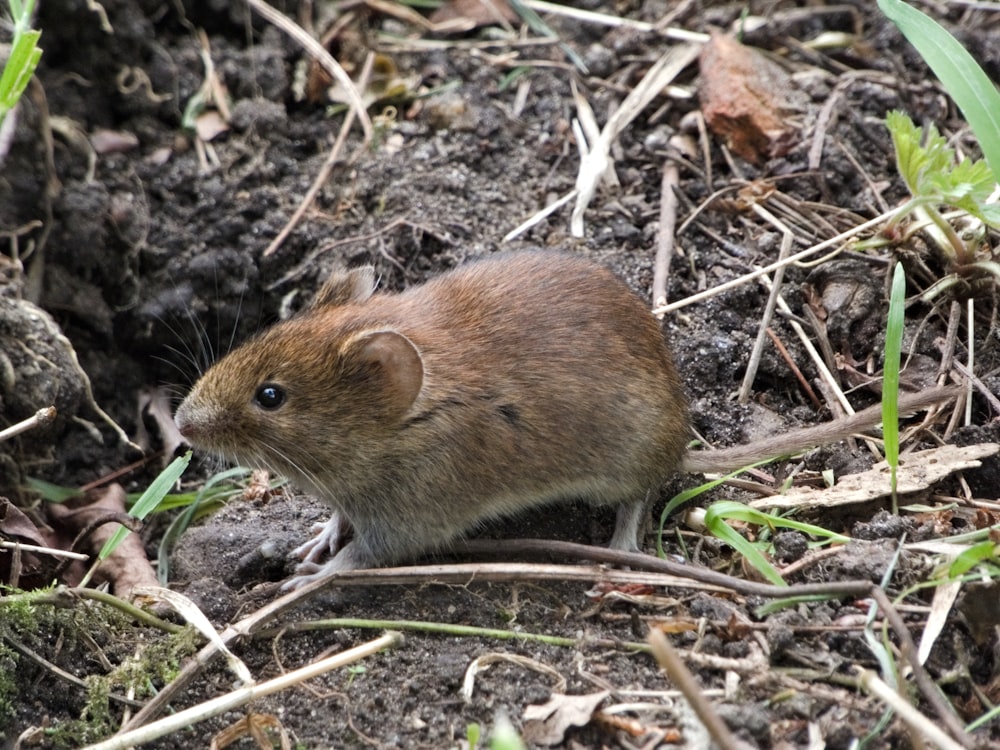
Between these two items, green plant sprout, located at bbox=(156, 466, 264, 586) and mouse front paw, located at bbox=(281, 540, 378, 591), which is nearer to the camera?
mouse front paw, located at bbox=(281, 540, 378, 591)

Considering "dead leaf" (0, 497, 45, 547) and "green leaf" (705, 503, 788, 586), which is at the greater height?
"green leaf" (705, 503, 788, 586)

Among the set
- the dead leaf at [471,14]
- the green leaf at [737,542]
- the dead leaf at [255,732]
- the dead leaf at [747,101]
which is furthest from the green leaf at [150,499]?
the dead leaf at [471,14]

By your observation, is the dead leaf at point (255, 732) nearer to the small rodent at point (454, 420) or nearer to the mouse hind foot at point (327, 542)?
the small rodent at point (454, 420)

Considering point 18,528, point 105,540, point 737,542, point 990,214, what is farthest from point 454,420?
point 990,214

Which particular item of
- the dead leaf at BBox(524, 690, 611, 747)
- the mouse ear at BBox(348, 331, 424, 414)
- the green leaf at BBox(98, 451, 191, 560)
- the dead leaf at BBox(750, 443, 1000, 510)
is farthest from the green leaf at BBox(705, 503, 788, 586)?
the green leaf at BBox(98, 451, 191, 560)

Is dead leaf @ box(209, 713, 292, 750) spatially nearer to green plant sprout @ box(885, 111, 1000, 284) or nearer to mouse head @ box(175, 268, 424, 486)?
mouse head @ box(175, 268, 424, 486)

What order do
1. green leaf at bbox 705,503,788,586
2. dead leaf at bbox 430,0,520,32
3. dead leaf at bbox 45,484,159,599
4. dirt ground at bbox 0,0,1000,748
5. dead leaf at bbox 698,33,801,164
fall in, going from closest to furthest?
dirt ground at bbox 0,0,1000,748 < green leaf at bbox 705,503,788,586 < dead leaf at bbox 45,484,159,599 < dead leaf at bbox 698,33,801,164 < dead leaf at bbox 430,0,520,32

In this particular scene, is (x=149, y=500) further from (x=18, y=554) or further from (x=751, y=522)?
(x=751, y=522)
